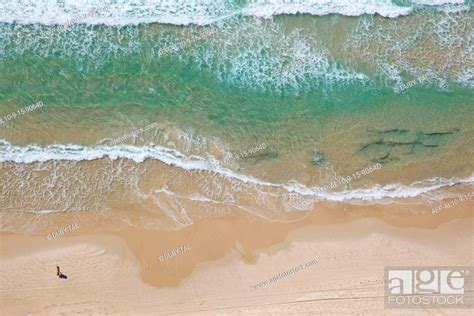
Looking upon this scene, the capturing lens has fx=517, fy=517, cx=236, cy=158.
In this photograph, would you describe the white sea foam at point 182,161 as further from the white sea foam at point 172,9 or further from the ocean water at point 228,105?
the white sea foam at point 172,9

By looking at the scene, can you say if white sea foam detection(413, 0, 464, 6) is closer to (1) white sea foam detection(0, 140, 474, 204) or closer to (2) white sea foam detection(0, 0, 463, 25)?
(2) white sea foam detection(0, 0, 463, 25)

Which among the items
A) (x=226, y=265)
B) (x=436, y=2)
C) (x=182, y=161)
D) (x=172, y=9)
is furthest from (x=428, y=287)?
(x=172, y=9)

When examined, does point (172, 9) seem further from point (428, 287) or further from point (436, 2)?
point (428, 287)

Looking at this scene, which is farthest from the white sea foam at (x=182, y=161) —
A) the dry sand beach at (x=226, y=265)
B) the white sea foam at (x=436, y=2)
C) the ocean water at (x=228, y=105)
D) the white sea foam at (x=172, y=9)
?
the white sea foam at (x=436, y=2)

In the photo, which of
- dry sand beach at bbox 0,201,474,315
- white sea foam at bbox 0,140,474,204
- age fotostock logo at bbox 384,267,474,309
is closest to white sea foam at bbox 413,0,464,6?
white sea foam at bbox 0,140,474,204

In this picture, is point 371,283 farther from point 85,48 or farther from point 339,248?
point 85,48

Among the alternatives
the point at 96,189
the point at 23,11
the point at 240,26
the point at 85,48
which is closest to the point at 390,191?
the point at 240,26
